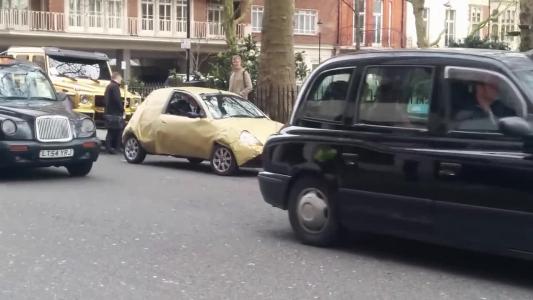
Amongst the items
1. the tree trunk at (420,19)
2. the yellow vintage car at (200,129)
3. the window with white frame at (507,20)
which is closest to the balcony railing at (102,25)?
the tree trunk at (420,19)

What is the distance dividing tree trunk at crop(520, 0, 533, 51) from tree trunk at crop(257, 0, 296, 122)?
16.2ft

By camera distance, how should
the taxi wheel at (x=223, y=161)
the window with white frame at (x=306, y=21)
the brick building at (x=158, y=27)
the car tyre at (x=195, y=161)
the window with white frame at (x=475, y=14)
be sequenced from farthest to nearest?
1. the window with white frame at (x=475, y=14)
2. the window with white frame at (x=306, y=21)
3. the brick building at (x=158, y=27)
4. the car tyre at (x=195, y=161)
5. the taxi wheel at (x=223, y=161)

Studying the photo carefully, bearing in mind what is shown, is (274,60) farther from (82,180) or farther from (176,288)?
(176,288)

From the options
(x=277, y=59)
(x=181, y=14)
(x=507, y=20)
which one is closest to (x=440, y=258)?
(x=277, y=59)

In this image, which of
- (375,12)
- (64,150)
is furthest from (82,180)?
(375,12)

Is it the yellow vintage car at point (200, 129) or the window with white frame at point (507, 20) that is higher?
the window with white frame at point (507, 20)

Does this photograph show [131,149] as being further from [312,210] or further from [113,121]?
[312,210]

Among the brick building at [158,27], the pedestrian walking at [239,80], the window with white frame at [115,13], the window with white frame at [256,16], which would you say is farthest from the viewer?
the window with white frame at [256,16]

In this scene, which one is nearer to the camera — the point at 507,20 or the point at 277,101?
the point at 277,101

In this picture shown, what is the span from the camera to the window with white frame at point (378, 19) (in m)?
54.9

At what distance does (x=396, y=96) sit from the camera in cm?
723

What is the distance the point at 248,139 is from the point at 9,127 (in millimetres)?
3735

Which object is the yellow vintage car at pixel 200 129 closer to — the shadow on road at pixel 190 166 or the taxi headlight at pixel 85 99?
the shadow on road at pixel 190 166

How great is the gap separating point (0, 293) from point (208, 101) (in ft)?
27.3
